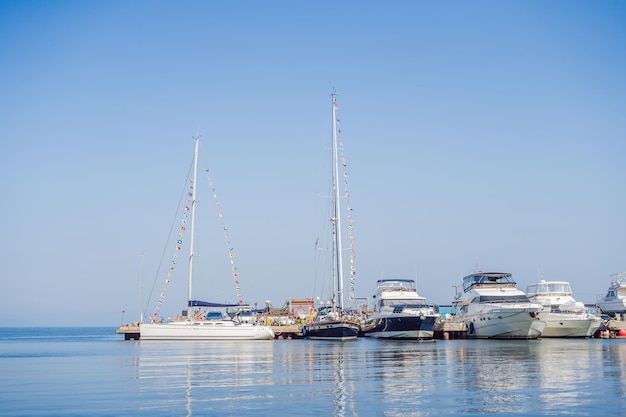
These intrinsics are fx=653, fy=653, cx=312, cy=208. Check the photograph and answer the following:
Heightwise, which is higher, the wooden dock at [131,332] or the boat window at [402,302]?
the boat window at [402,302]

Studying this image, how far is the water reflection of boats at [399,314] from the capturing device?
64.8m

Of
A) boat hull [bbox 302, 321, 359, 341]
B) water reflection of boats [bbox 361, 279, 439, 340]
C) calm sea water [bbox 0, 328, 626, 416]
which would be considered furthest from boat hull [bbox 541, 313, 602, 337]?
calm sea water [bbox 0, 328, 626, 416]

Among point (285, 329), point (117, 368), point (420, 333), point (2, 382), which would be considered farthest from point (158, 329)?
point (2, 382)

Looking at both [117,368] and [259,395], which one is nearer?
[259,395]

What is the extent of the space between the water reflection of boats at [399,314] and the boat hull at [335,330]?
3204mm

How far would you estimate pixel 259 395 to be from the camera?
24.7 m

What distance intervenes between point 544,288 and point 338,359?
142 ft

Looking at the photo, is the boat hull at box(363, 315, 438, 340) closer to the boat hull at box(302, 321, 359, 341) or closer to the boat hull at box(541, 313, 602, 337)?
the boat hull at box(302, 321, 359, 341)

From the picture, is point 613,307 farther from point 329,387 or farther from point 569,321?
point 329,387

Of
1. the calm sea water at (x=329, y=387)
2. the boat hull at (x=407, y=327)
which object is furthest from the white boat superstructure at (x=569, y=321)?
the calm sea water at (x=329, y=387)

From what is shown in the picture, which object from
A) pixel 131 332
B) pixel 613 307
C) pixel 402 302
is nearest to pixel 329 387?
pixel 402 302

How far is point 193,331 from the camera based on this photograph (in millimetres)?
70688

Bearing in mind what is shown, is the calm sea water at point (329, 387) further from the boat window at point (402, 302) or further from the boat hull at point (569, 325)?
the boat window at point (402, 302)

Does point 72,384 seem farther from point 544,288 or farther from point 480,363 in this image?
point 544,288
